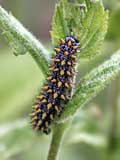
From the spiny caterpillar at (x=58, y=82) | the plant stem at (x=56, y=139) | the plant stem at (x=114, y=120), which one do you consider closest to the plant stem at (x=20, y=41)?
the spiny caterpillar at (x=58, y=82)

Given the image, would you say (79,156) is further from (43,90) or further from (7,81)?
(43,90)

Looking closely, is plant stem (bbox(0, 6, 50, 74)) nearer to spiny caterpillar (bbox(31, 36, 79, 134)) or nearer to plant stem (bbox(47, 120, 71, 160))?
spiny caterpillar (bbox(31, 36, 79, 134))

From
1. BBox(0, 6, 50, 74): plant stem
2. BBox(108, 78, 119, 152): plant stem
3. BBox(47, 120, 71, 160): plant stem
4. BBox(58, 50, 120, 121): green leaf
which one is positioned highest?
BBox(108, 78, 119, 152): plant stem

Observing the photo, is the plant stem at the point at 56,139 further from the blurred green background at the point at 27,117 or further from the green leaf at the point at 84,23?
the blurred green background at the point at 27,117

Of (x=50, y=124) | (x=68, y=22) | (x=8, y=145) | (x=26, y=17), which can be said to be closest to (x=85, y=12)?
(x=68, y=22)

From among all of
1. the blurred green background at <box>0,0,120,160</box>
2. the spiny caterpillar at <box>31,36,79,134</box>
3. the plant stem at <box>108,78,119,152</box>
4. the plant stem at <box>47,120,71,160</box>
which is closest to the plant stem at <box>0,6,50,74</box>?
the spiny caterpillar at <box>31,36,79,134</box>

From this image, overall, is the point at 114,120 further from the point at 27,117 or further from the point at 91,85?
the point at 91,85
